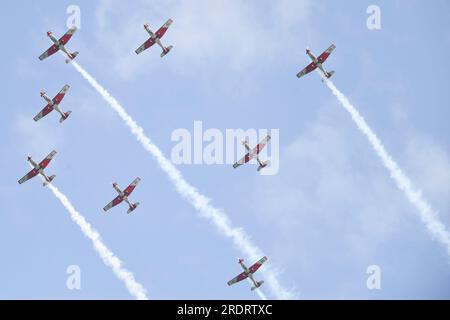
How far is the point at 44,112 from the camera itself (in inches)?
7008

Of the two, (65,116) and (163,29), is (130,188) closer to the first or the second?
(65,116)

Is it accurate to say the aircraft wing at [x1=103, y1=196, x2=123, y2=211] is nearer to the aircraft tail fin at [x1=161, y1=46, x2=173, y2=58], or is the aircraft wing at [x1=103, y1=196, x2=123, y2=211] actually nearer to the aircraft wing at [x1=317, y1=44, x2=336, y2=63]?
the aircraft tail fin at [x1=161, y1=46, x2=173, y2=58]

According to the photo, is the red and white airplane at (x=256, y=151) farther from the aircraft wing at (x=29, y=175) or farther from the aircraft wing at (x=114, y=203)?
the aircraft wing at (x=29, y=175)

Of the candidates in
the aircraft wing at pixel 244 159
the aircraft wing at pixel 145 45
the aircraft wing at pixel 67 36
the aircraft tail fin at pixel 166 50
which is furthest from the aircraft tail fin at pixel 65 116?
the aircraft wing at pixel 244 159

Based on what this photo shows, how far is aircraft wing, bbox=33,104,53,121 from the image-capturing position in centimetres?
17691

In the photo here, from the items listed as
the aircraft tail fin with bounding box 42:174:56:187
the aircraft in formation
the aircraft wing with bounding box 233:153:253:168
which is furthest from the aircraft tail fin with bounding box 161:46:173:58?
the aircraft tail fin with bounding box 42:174:56:187

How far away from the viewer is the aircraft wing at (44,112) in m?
177
